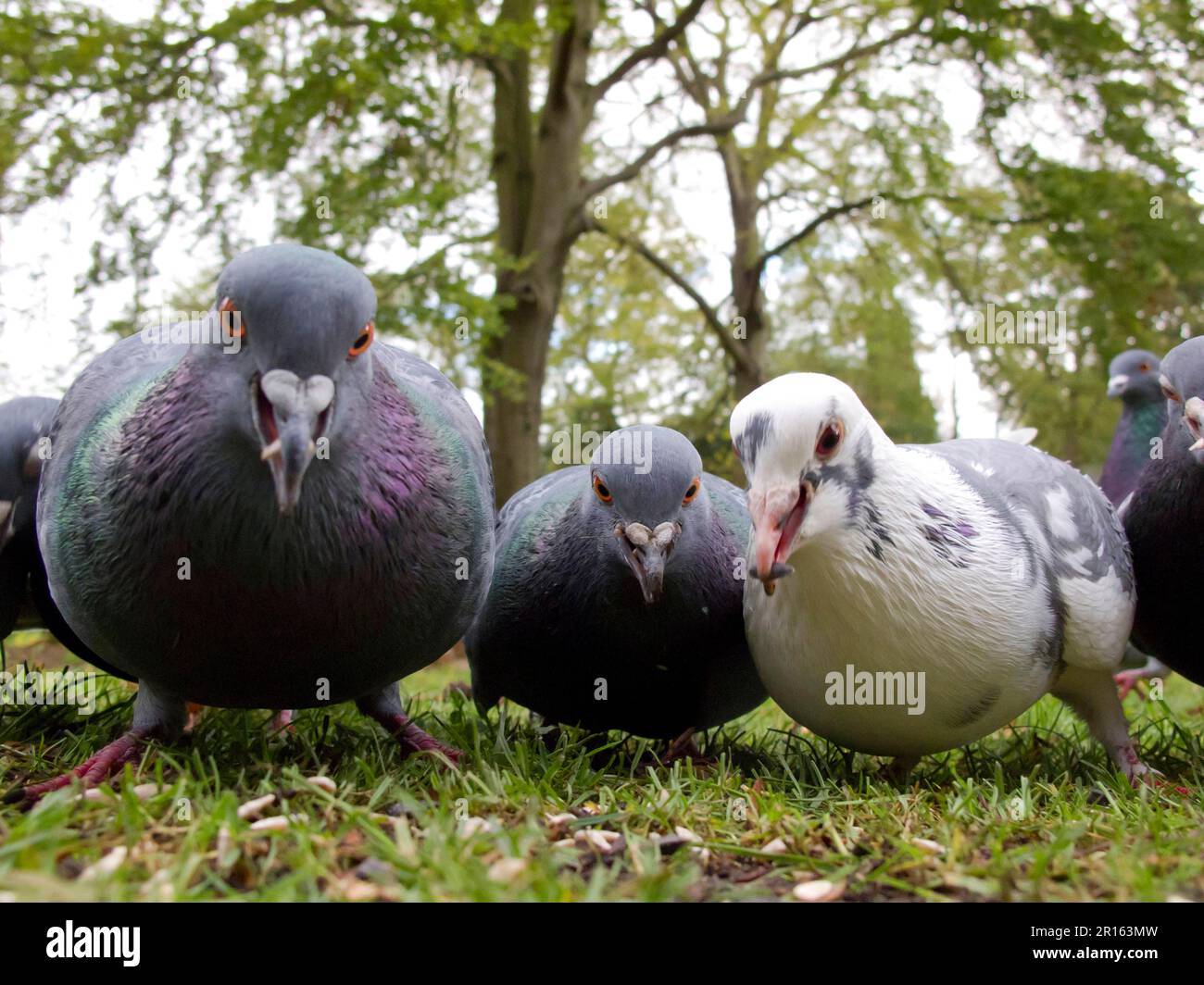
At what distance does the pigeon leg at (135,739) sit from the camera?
308 cm

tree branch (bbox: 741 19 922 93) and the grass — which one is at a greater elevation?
tree branch (bbox: 741 19 922 93)

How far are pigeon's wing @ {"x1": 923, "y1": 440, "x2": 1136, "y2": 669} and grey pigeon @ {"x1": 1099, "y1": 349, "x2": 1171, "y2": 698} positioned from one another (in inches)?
128

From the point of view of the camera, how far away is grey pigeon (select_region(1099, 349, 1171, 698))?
7082 mm

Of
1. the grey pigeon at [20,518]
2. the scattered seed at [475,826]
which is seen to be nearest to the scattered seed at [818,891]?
the scattered seed at [475,826]

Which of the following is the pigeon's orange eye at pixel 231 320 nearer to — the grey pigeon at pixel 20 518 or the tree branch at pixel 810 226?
the grey pigeon at pixel 20 518

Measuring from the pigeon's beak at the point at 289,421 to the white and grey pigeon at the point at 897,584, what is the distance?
124 cm

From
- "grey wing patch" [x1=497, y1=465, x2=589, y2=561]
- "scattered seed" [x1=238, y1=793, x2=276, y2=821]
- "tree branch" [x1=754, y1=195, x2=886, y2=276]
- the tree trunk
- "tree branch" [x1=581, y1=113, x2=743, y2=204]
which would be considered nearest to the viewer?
"scattered seed" [x1=238, y1=793, x2=276, y2=821]

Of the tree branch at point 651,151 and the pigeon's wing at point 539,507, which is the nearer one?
the pigeon's wing at point 539,507

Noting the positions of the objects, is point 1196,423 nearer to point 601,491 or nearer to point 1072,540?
point 1072,540

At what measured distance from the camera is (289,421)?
8.17 ft

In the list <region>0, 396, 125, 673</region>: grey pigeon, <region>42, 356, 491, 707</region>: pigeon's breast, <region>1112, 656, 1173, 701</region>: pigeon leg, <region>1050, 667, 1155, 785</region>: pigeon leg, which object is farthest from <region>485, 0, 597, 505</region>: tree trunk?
<region>42, 356, 491, 707</region>: pigeon's breast

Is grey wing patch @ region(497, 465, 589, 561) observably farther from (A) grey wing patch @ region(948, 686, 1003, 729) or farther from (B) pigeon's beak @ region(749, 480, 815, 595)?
(A) grey wing patch @ region(948, 686, 1003, 729)

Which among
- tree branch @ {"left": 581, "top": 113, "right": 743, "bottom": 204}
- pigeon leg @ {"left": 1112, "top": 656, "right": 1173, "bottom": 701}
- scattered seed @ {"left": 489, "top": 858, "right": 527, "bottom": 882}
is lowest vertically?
pigeon leg @ {"left": 1112, "top": 656, "right": 1173, "bottom": 701}
